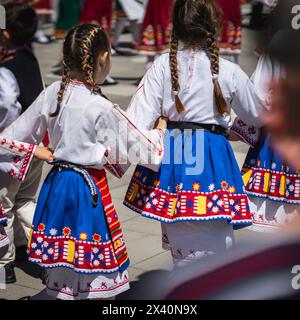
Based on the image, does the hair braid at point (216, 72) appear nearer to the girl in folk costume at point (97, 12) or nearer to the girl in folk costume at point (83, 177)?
the girl in folk costume at point (83, 177)

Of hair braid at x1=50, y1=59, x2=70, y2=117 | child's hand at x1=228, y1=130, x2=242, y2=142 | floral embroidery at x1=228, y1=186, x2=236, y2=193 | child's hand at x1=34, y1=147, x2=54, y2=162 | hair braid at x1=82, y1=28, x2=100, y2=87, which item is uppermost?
hair braid at x1=82, y1=28, x2=100, y2=87

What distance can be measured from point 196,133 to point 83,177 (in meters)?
0.56

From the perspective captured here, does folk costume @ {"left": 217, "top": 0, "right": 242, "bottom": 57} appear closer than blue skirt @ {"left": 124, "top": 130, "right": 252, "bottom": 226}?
No

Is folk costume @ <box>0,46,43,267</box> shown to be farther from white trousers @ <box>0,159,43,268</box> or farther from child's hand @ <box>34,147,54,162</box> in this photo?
child's hand @ <box>34,147,54,162</box>

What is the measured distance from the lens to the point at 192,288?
155cm

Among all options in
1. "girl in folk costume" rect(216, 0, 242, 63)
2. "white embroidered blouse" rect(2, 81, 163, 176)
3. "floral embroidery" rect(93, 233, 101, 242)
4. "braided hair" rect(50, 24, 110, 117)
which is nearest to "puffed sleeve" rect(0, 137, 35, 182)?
"white embroidered blouse" rect(2, 81, 163, 176)

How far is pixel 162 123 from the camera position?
3631 millimetres

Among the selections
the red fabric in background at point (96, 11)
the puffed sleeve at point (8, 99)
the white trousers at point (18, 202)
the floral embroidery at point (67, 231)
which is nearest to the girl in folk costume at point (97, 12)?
the red fabric in background at point (96, 11)

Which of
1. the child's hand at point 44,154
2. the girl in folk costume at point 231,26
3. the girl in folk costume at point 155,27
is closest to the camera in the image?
the child's hand at point 44,154

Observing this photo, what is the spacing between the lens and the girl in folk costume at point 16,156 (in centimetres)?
358

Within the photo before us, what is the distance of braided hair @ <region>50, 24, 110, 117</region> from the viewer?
3447 millimetres

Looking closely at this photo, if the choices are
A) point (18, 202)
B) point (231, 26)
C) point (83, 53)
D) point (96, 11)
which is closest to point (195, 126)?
point (83, 53)
